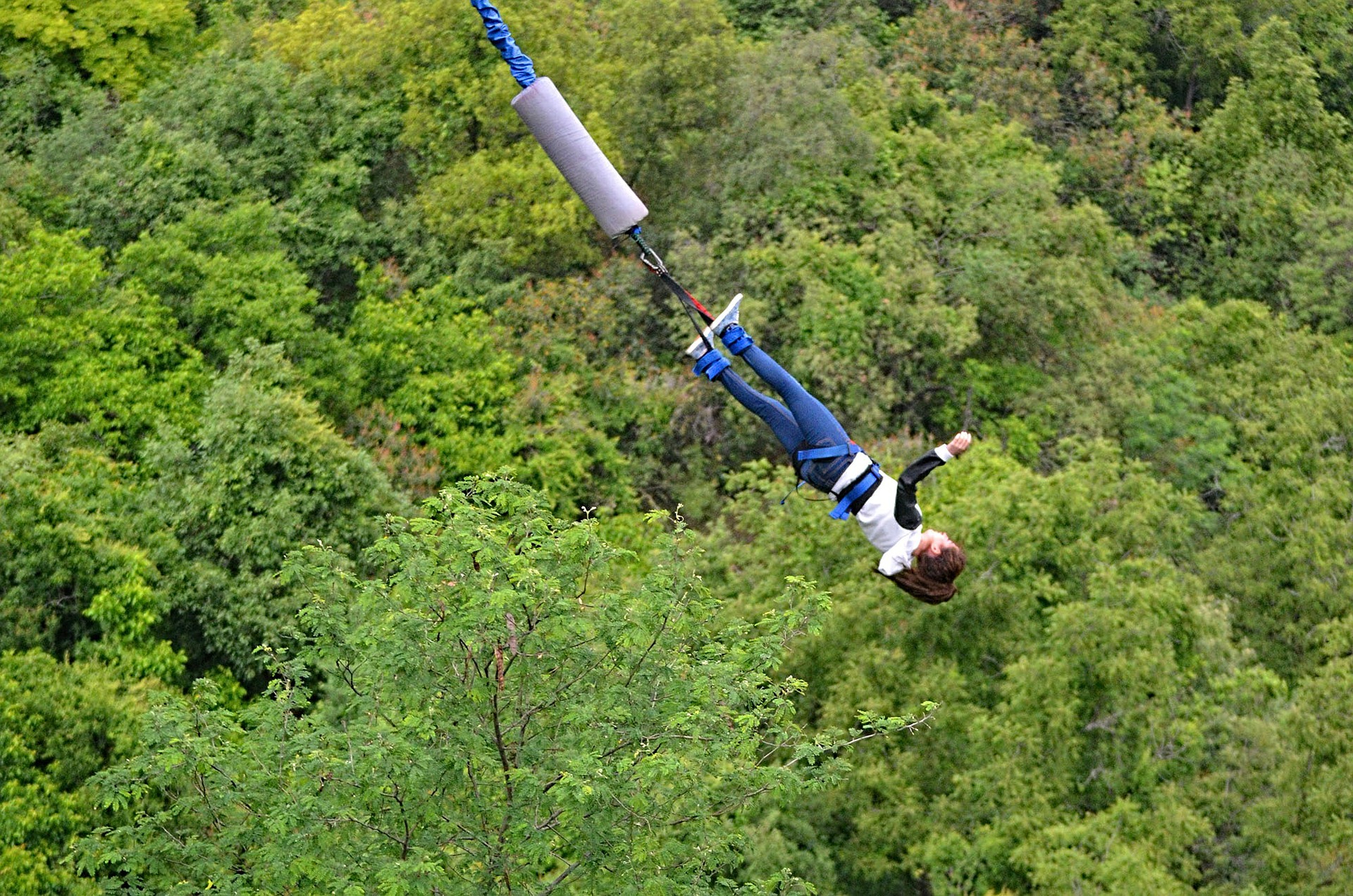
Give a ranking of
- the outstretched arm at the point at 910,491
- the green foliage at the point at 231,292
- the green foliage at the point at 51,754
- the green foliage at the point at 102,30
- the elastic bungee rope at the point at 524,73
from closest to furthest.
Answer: the elastic bungee rope at the point at 524,73
the outstretched arm at the point at 910,491
the green foliage at the point at 51,754
the green foliage at the point at 231,292
the green foliage at the point at 102,30

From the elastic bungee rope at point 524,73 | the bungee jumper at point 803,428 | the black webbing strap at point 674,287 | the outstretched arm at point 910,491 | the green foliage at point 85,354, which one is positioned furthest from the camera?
the green foliage at point 85,354

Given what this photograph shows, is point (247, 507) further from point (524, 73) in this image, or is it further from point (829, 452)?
point (829, 452)

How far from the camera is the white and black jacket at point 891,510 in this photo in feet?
27.4

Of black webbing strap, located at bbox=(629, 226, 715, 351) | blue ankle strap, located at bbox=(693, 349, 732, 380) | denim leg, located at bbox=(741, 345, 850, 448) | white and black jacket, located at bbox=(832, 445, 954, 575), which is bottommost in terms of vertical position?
white and black jacket, located at bbox=(832, 445, 954, 575)

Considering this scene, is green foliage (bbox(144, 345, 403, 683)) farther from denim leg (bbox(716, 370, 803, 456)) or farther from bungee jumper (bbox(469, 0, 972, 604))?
denim leg (bbox(716, 370, 803, 456))

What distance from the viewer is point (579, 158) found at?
349 inches

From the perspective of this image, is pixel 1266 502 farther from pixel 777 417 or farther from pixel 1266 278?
pixel 777 417

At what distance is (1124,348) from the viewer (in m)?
24.8

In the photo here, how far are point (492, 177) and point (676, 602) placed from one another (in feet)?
43.3

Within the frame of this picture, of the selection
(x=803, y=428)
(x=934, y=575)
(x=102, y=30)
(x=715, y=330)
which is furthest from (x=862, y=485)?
(x=102, y=30)

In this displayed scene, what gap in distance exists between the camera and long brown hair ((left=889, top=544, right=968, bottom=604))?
8.35m

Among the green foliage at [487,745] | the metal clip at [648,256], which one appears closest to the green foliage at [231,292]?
the green foliage at [487,745]

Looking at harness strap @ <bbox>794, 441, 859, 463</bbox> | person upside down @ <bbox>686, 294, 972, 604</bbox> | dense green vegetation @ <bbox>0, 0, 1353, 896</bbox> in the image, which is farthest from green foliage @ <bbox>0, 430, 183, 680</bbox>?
harness strap @ <bbox>794, 441, 859, 463</bbox>

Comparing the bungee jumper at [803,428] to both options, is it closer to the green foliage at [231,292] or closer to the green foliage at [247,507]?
the green foliage at [247,507]
